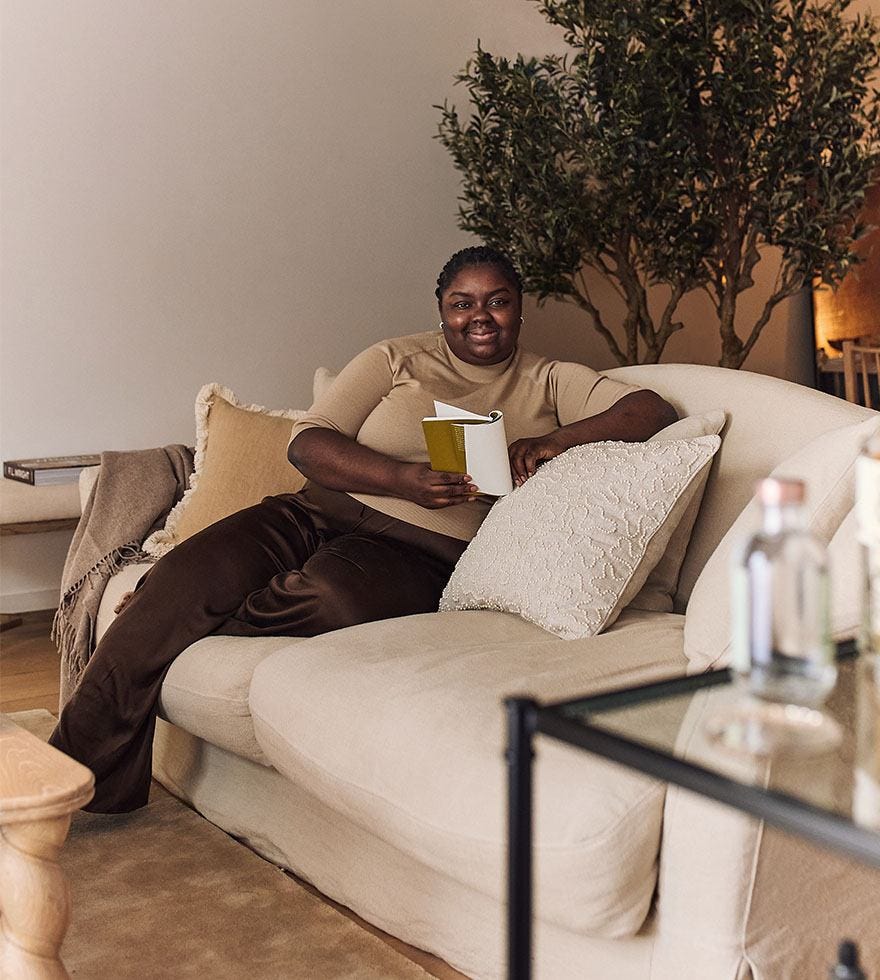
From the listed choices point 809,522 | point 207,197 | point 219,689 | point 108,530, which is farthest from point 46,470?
point 809,522

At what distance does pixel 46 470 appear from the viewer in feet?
12.7

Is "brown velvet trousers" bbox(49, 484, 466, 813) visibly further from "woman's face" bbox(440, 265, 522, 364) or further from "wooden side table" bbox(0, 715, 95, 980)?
"wooden side table" bbox(0, 715, 95, 980)

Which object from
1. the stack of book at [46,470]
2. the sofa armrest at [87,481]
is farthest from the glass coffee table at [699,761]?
the stack of book at [46,470]

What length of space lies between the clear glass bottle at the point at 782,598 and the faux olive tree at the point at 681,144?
11.6 feet

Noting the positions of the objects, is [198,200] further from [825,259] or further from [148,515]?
[825,259]

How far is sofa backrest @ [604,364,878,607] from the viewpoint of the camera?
223cm

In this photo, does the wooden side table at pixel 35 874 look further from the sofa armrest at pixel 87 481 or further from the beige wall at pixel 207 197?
the beige wall at pixel 207 197

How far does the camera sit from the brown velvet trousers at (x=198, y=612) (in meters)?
2.36

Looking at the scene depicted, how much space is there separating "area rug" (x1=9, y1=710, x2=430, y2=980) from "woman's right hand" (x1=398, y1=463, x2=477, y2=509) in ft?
2.44

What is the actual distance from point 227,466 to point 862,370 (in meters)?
3.58

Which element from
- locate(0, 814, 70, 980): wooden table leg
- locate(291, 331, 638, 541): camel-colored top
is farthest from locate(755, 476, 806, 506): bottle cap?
locate(291, 331, 638, 541): camel-colored top

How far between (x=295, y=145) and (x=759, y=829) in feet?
12.0

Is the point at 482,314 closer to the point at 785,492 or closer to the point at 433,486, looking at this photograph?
the point at 433,486

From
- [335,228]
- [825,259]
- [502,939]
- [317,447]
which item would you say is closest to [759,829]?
[502,939]
